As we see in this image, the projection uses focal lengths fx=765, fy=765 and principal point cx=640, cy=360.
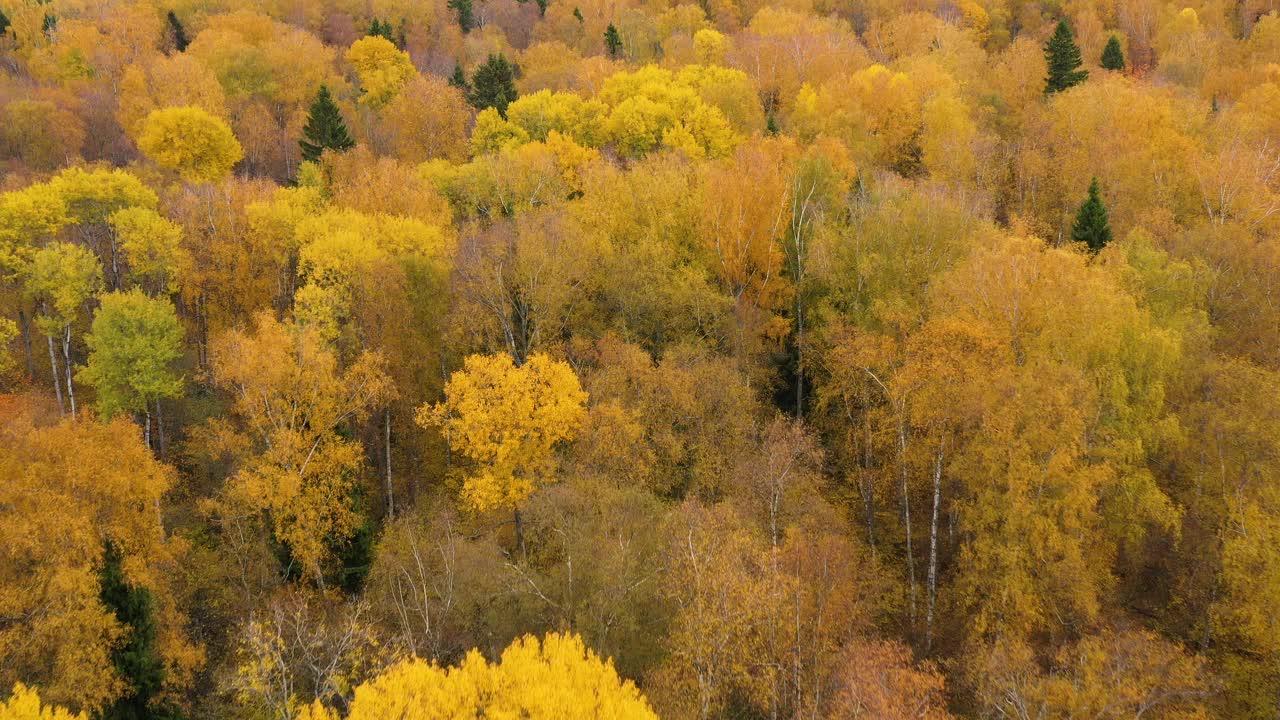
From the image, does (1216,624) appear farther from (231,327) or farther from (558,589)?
(231,327)

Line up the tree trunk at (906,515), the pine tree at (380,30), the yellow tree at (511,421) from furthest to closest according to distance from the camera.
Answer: the pine tree at (380,30)
the yellow tree at (511,421)
the tree trunk at (906,515)

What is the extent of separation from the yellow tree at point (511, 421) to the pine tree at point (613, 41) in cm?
5576

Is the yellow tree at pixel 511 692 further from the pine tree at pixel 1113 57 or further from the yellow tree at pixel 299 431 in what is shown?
the pine tree at pixel 1113 57

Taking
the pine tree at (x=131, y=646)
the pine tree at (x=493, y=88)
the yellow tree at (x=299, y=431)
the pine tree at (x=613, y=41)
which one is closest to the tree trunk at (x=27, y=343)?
the yellow tree at (x=299, y=431)

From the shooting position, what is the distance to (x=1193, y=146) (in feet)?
145

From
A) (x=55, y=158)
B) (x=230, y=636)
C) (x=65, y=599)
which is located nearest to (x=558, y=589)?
(x=230, y=636)

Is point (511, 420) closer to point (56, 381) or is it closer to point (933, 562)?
point (933, 562)

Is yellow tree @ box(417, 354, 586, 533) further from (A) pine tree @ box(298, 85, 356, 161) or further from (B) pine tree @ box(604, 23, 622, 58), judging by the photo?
(B) pine tree @ box(604, 23, 622, 58)

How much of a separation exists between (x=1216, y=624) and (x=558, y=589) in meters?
20.7

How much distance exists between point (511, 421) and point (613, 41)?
2280 inches

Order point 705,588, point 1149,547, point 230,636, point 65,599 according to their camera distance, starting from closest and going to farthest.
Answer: point 705,588 → point 65,599 → point 1149,547 → point 230,636

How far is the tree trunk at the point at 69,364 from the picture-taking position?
39562 millimetres

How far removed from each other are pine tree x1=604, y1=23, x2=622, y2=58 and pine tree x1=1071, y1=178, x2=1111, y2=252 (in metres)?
51.4

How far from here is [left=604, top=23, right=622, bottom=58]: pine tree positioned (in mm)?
77000
